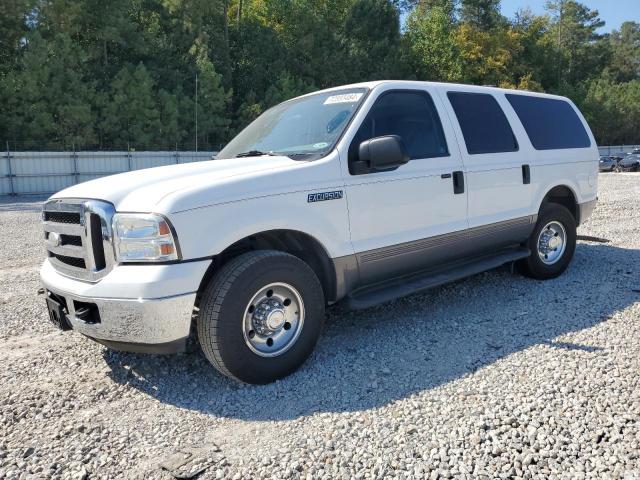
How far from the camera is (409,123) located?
14.5ft

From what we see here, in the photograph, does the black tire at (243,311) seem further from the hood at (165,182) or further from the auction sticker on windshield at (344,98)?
the auction sticker on windshield at (344,98)

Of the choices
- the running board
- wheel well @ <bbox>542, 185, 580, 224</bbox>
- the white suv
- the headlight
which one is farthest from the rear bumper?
the headlight

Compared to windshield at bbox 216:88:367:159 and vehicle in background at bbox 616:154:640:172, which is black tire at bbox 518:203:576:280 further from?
vehicle in background at bbox 616:154:640:172

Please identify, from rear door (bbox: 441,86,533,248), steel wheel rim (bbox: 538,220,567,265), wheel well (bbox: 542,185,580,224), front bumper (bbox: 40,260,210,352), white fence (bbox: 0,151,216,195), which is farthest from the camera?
white fence (bbox: 0,151,216,195)

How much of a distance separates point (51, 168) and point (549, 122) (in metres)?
23.0

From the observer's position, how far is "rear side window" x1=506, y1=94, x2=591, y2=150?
555cm

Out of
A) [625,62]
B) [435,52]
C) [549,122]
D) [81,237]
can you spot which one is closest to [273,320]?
[81,237]

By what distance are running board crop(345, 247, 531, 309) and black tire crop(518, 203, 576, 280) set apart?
27 cm

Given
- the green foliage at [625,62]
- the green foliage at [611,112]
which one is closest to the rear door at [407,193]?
the green foliage at [611,112]

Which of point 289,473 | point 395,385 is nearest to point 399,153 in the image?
point 395,385

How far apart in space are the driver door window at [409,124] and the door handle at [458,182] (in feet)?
0.66

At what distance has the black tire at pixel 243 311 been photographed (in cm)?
324

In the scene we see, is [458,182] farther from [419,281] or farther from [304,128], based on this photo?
[304,128]

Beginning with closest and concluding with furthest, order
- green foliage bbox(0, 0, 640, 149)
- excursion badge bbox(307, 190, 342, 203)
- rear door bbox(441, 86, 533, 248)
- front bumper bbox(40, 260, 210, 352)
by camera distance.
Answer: front bumper bbox(40, 260, 210, 352) < excursion badge bbox(307, 190, 342, 203) < rear door bbox(441, 86, 533, 248) < green foliage bbox(0, 0, 640, 149)
